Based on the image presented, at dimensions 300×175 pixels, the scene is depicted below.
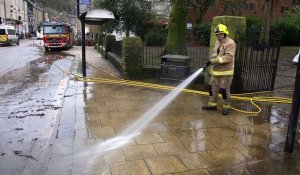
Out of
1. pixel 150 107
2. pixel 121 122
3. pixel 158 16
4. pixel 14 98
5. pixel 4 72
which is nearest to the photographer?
pixel 121 122

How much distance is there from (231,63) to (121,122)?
257 cm

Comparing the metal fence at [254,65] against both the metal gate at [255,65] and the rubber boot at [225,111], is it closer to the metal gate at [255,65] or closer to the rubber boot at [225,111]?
the metal gate at [255,65]

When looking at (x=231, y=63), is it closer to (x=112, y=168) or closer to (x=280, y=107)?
(x=280, y=107)

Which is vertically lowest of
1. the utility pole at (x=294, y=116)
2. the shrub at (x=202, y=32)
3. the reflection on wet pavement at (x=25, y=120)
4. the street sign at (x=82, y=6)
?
the reflection on wet pavement at (x=25, y=120)

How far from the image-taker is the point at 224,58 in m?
6.66

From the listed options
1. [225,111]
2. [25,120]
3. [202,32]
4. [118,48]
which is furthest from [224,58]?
[202,32]

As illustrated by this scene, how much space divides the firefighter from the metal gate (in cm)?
180

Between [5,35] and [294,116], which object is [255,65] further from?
[5,35]

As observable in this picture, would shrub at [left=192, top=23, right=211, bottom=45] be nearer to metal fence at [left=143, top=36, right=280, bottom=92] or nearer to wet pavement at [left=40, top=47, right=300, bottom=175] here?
metal fence at [left=143, top=36, right=280, bottom=92]

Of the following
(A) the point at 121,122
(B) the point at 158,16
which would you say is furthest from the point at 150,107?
(B) the point at 158,16

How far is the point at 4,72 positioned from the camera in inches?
549

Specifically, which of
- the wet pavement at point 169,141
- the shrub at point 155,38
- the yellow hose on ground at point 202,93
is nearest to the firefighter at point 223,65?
the wet pavement at point 169,141

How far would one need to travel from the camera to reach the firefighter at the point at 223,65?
665 centimetres

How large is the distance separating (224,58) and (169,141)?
2352 millimetres
